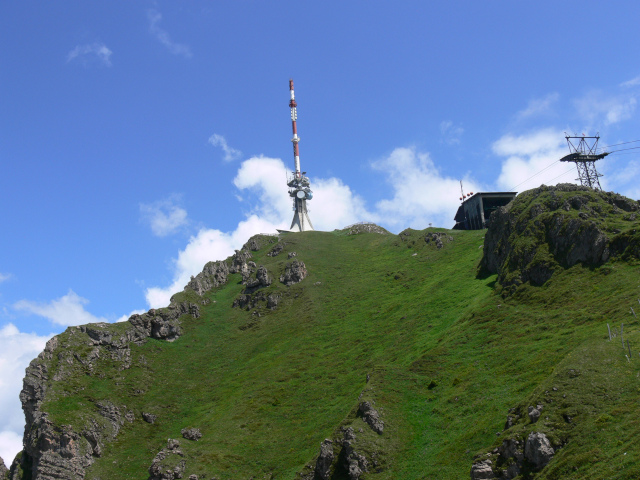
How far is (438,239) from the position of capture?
166 metres

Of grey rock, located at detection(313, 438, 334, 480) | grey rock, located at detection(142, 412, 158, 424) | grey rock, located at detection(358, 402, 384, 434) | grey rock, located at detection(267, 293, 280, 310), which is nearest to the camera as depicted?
grey rock, located at detection(313, 438, 334, 480)

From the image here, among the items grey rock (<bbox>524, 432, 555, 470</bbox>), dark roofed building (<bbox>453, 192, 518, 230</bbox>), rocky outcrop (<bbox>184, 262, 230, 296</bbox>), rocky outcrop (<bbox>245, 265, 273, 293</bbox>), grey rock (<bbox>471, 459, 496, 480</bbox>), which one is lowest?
grey rock (<bbox>471, 459, 496, 480</bbox>)

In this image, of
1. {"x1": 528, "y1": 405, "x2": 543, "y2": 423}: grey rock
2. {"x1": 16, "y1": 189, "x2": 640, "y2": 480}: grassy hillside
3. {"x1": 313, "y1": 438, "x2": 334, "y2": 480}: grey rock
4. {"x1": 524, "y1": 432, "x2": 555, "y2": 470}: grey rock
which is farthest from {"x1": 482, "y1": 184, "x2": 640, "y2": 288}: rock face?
{"x1": 313, "y1": 438, "x2": 334, "y2": 480}: grey rock

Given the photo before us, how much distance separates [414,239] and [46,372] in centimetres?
11423

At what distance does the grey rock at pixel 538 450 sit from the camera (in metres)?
47.8

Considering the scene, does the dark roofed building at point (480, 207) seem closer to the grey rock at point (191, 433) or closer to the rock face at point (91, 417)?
the rock face at point (91, 417)

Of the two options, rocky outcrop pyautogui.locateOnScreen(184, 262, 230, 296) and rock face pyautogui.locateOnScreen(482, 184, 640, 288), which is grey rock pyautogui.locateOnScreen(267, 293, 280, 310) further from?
rock face pyautogui.locateOnScreen(482, 184, 640, 288)

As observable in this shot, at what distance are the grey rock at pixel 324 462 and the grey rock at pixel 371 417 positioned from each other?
18.7 feet

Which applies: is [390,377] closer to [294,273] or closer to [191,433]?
[191,433]

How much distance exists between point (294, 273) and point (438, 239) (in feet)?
148

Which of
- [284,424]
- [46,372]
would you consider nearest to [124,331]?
[46,372]

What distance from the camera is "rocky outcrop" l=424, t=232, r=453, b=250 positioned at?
534 ft

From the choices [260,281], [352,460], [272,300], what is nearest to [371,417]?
[352,460]

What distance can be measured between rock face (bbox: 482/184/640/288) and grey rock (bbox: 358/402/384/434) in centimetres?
4298
